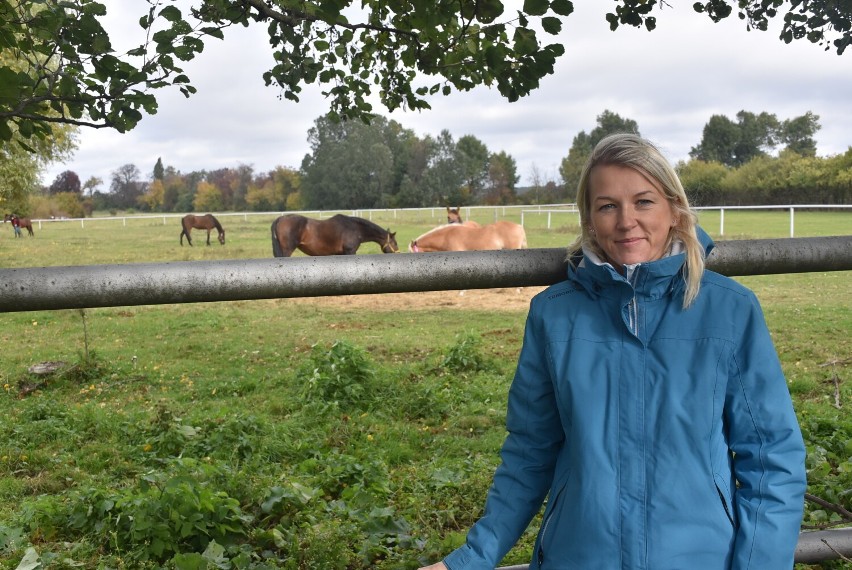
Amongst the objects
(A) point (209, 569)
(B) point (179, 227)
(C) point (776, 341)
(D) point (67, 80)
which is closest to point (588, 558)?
(A) point (209, 569)

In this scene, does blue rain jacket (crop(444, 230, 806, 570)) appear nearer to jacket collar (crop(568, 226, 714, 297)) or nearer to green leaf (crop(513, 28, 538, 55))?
jacket collar (crop(568, 226, 714, 297))

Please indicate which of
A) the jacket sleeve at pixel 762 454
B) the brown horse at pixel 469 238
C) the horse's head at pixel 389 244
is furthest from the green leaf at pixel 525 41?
the horse's head at pixel 389 244

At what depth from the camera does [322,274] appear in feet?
4.69

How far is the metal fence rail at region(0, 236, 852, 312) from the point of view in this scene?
1.32 m

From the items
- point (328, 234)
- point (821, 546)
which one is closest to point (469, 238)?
point (328, 234)

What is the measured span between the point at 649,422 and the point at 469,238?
14817mm

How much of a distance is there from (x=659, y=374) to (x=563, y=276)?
32 cm

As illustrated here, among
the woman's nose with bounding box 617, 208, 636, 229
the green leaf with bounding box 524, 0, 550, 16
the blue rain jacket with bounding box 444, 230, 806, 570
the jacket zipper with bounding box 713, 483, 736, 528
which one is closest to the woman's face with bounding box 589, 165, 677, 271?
the woman's nose with bounding box 617, 208, 636, 229

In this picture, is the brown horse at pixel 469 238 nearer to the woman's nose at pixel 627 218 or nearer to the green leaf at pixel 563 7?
the green leaf at pixel 563 7

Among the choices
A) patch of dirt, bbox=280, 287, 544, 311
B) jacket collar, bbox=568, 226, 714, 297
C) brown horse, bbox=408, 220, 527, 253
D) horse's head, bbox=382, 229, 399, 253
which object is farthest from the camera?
horse's head, bbox=382, 229, 399, 253

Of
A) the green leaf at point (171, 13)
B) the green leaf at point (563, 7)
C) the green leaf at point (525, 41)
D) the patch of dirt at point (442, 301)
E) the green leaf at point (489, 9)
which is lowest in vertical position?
the patch of dirt at point (442, 301)

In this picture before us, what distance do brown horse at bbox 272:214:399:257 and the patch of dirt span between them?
276cm

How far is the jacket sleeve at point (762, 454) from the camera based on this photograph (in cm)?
131

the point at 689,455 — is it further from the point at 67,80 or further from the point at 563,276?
the point at 67,80
